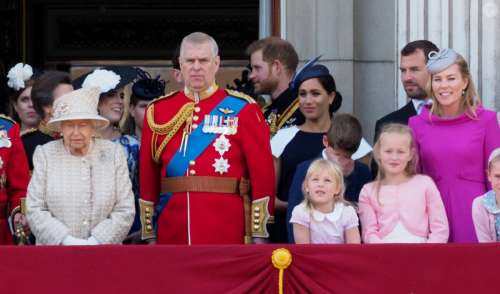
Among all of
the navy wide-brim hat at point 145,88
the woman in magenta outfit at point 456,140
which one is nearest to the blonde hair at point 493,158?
the woman in magenta outfit at point 456,140

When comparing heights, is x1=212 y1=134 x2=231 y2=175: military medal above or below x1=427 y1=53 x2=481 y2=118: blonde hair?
below

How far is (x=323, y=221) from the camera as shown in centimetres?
740

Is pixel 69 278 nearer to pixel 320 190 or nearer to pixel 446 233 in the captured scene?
pixel 320 190

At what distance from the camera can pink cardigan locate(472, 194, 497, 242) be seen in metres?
7.30

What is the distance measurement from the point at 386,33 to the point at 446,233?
2399 millimetres

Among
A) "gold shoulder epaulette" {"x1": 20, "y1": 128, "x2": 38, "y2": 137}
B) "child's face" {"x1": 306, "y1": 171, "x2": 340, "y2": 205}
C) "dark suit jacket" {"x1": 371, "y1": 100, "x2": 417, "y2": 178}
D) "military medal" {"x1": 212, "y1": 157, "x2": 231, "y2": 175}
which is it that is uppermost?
"dark suit jacket" {"x1": 371, "y1": 100, "x2": 417, "y2": 178}

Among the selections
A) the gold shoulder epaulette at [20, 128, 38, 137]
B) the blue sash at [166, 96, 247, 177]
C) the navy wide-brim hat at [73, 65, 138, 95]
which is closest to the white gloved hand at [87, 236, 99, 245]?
the blue sash at [166, 96, 247, 177]

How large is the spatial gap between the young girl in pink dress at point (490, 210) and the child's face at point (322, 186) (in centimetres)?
68

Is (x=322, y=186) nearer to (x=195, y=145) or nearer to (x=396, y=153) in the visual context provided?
(x=396, y=153)

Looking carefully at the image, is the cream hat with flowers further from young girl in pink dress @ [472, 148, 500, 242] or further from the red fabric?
young girl in pink dress @ [472, 148, 500, 242]

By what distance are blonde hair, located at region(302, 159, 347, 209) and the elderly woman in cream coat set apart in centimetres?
86

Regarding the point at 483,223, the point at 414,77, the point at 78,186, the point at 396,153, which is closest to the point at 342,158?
the point at 396,153

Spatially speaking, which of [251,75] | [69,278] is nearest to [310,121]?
[251,75]

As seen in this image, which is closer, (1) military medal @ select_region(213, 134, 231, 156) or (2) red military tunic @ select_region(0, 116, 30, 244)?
(1) military medal @ select_region(213, 134, 231, 156)
